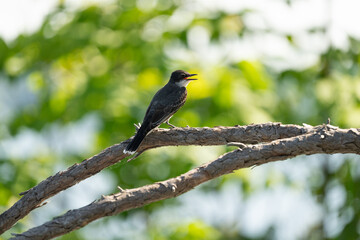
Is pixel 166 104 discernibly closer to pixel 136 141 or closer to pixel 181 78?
pixel 181 78

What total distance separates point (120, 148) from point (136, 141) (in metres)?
0.45

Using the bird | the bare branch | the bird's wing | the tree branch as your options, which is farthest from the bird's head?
the tree branch

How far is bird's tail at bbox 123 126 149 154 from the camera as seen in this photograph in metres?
5.46

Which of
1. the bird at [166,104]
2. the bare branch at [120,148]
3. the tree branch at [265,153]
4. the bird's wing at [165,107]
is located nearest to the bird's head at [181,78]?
the bird at [166,104]

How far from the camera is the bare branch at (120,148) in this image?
5.32 metres

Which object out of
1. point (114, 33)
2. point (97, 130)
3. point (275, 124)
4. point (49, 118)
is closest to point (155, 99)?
point (97, 130)

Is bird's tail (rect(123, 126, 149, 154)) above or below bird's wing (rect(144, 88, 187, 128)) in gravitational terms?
above

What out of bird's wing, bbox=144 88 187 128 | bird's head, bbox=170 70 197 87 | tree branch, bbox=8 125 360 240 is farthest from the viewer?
bird's head, bbox=170 70 197 87

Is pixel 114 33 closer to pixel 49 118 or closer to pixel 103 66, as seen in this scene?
pixel 103 66

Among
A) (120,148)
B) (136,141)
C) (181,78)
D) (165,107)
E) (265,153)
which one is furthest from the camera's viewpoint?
(181,78)

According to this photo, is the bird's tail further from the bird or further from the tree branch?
the tree branch

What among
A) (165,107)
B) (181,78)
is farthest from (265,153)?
(181,78)

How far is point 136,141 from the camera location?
5.90 m

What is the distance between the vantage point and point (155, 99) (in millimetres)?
8883
